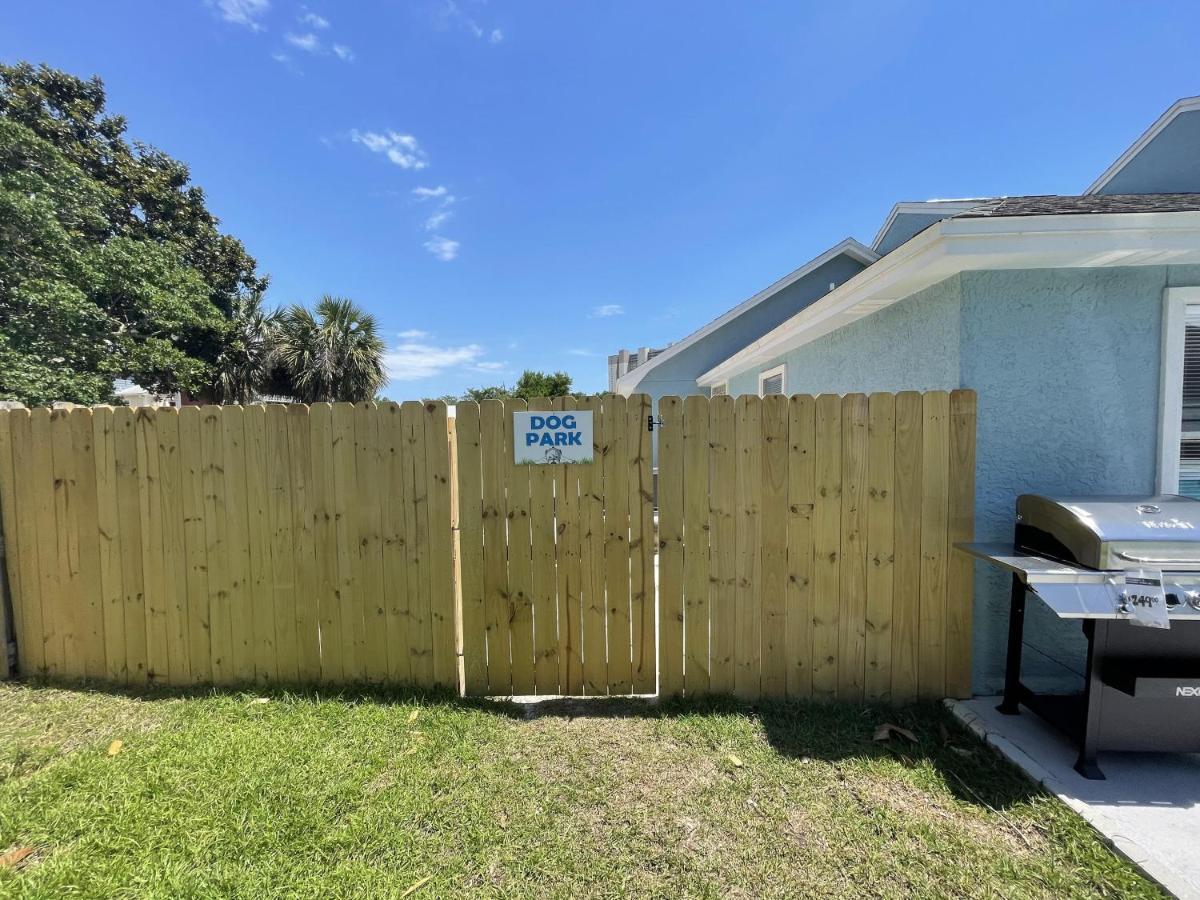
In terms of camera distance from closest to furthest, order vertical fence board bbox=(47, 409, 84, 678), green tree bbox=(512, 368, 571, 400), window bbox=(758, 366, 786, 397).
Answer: vertical fence board bbox=(47, 409, 84, 678) < window bbox=(758, 366, 786, 397) < green tree bbox=(512, 368, 571, 400)

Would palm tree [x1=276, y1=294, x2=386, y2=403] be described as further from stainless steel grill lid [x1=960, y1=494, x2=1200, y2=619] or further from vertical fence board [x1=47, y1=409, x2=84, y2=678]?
stainless steel grill lid [x1=960, y1=494, x2=1200, y2=619]

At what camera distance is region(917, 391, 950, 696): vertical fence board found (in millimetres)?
2928

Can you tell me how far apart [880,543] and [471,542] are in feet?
8.25

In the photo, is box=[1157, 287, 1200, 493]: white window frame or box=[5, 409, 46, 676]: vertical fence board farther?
box=[5, 409, 46, 676]: vertical fence board

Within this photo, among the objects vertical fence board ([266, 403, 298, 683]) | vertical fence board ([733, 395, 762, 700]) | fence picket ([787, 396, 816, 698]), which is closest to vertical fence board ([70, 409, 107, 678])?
vertical fence board ([266, 403, 298, 683])

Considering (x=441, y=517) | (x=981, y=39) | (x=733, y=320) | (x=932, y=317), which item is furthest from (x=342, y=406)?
(x=733, y=320)

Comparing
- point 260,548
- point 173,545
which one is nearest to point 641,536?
point 260,548

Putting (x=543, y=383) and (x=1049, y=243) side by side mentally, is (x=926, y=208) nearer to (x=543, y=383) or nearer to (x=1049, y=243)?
(x=1049, y=243)

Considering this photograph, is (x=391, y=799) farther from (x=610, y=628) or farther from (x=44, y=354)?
(x=44, y=354)

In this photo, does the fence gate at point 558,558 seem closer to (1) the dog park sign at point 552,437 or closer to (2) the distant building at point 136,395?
(1) the dog park sign at point 552,437

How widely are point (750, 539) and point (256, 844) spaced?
2.76m

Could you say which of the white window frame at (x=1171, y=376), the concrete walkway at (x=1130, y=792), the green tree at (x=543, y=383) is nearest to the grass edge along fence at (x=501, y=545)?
the concrete walkway at (x=1130, y=792)

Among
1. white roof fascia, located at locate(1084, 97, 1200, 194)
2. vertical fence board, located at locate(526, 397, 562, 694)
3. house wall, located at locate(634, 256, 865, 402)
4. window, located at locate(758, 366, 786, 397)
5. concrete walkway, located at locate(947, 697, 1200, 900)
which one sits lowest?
concrete walkway, located at locate(947, 697, 1200, 900)

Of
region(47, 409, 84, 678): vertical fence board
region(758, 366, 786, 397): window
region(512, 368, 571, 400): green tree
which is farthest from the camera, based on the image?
region(512, 368, 571, 400): green tree
